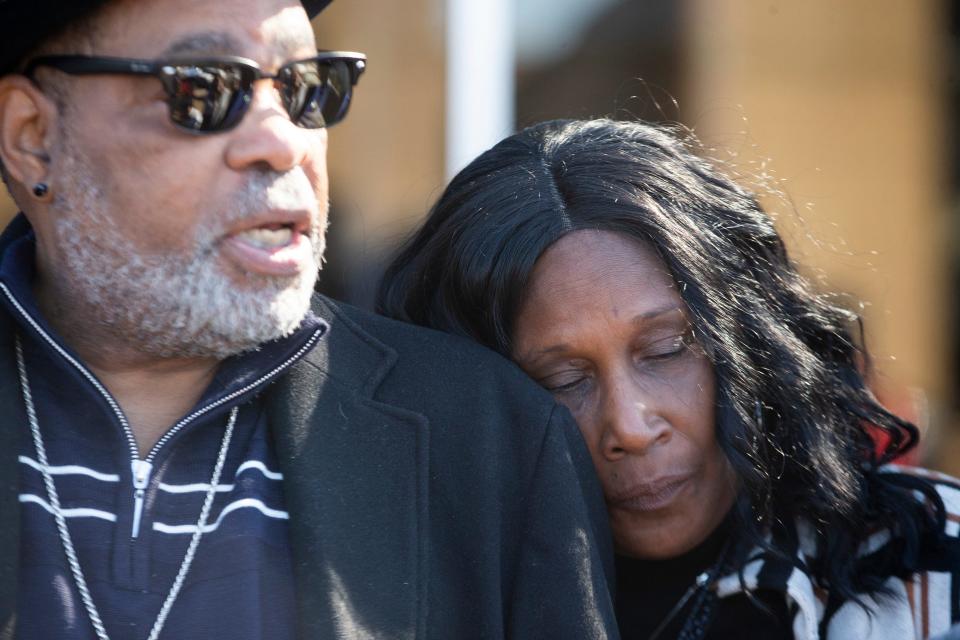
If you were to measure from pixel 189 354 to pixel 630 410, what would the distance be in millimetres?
853

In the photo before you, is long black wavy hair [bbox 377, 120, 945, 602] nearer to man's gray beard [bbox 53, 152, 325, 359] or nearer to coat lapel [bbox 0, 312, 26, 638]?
man's gray beard [bbox 53, 152, 325, 359]

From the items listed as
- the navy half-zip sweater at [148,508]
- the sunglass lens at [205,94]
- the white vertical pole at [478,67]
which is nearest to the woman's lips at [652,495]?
the navy half-zip sweater at [148,508]

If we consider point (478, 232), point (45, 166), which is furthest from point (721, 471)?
point (45, 166)

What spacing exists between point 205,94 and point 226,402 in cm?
56

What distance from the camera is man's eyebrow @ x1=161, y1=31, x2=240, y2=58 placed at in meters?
2.53

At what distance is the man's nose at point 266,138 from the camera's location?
2.51 meters

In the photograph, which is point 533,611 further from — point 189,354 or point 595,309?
point 189,354

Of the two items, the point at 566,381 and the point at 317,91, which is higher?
the point at 317,91

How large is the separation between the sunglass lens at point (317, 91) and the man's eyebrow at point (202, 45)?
0.12 metres

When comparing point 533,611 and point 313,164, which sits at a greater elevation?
point 313,164

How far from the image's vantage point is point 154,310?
2.56m

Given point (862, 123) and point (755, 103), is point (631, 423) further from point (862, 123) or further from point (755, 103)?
point (862, 123)

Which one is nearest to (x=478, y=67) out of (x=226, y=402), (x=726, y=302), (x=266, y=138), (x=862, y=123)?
(x=862, y=123)

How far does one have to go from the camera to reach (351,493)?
8.07ft
